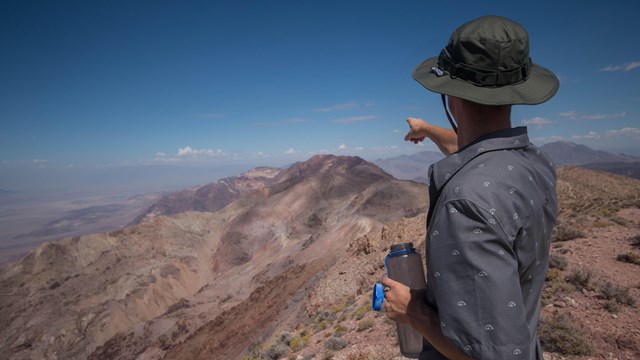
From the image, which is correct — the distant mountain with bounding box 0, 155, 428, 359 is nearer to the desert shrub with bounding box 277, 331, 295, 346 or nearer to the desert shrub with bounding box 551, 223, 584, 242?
the desert shrub with bounding box 277, 331, 295, 346

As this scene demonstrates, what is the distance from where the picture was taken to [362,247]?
2030 cm

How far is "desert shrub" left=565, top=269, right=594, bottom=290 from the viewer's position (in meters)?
6.97

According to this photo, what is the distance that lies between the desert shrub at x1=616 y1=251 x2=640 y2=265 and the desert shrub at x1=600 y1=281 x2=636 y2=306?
2155mm

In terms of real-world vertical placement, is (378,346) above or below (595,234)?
below

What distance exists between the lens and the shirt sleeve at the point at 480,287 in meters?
1.29

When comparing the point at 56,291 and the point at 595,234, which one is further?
the point at 56,291

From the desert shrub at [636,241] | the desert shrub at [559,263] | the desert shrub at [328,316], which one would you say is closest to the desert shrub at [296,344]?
the desert shrub at [328,316]

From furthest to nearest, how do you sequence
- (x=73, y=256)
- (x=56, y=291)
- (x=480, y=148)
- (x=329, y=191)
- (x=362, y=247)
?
(x=329, y=191) → (x=73, y=256) → (x=56, y=291) → (x=362, y=247) → (x=480, y=148)

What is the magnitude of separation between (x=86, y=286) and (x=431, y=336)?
2049 inches

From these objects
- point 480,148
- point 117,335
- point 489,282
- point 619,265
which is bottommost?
point 117,335

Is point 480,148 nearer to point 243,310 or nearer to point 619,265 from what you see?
point 619,265

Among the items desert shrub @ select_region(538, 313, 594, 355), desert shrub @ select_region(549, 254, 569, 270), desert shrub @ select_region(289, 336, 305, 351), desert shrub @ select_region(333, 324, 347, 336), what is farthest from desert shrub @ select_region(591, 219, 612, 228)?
desert shrub @ select_region(289, 336, 305, 351)

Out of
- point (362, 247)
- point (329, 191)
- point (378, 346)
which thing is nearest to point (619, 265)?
point (378, 346)

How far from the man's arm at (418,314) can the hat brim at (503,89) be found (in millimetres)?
997
